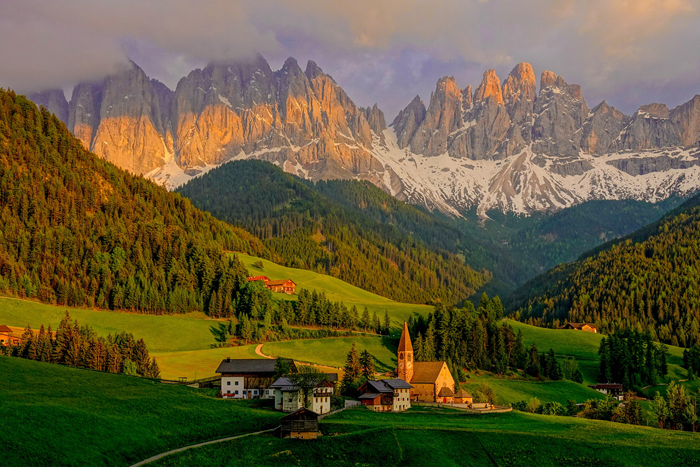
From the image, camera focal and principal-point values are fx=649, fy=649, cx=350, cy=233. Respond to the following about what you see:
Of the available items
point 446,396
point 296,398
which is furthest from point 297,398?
point 446,396

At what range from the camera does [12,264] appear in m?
142

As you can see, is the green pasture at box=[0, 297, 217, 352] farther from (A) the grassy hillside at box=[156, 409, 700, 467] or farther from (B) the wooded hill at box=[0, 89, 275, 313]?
(A) the grassy hillside at box=[156, 409, 700, 467]

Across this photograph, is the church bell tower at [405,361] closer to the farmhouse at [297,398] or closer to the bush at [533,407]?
the bush at [533,407]

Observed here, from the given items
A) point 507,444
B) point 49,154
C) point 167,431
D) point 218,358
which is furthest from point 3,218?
point 507,444

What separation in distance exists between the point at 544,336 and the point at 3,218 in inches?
5583

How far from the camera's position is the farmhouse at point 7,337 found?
105m

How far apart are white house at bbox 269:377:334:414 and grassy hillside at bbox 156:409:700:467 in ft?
12.8

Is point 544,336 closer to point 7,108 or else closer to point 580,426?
point 580,426

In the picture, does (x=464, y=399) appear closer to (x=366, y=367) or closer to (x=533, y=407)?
(x=533, y=407)

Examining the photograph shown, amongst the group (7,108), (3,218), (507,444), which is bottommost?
(507,444)

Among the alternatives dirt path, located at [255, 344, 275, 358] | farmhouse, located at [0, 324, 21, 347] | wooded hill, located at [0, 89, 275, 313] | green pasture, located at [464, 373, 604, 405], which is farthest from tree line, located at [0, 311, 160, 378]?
green pasture, located at [464, 373, 604, 405]

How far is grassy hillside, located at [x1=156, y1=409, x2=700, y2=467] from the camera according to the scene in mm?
60344

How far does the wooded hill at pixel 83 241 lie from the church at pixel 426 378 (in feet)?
205

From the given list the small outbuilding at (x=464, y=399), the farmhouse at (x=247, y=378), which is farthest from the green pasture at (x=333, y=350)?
the farmhouse at (x=247, y=378)
